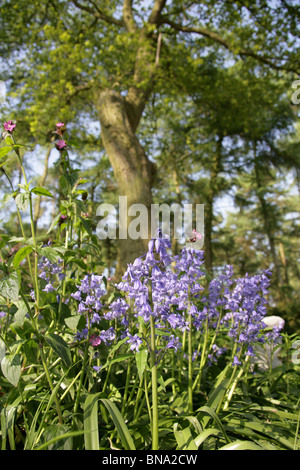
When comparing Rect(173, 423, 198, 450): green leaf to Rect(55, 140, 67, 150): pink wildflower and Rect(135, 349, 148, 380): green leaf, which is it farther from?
Rect(55, 140, 67, 150): pink wildflower

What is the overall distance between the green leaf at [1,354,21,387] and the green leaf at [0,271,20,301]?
271mm

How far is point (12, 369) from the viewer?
1399 mm

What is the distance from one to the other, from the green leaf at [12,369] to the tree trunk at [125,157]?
4726 millimetres

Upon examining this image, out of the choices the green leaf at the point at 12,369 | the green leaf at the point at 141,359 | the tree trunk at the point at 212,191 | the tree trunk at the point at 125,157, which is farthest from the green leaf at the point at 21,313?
the tree trunk at the point at 212,191

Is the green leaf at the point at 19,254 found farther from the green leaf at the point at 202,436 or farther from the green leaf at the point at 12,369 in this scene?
the green leaf at the point at 202,436

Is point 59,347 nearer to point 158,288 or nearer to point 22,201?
point 158,288

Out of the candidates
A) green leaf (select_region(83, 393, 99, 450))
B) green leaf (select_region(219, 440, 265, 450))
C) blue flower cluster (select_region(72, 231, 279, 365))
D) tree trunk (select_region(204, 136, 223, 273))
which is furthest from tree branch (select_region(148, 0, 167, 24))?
green leaf (select_region(219, 440, 265, 450))

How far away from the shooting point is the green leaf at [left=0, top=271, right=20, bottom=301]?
52.8 inches

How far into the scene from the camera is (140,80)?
8.62 metres

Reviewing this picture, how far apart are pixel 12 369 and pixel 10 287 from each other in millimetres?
333

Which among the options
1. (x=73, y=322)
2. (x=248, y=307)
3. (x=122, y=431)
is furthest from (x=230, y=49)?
(x=122, y=431)

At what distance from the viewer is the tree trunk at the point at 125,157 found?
21.8 ft
